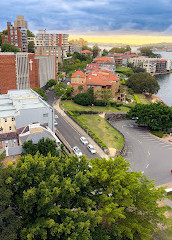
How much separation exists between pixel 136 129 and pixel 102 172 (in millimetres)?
38722

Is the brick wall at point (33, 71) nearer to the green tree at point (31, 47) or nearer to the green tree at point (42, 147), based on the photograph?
the green tree at point (42, 147)

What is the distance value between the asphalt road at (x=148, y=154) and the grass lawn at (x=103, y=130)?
9.42 ft

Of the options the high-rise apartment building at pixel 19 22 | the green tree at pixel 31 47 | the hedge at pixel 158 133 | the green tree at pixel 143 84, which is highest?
the high-rise apartment building at pixel 19 22

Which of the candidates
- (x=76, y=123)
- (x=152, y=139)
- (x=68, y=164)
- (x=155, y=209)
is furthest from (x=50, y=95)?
(x=155, y=209)

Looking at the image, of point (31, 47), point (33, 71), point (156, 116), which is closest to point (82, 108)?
point (33, 71)

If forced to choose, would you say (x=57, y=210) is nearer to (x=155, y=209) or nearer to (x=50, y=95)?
(x=155, y=209)

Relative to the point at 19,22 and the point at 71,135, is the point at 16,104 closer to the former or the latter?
the point at 71,135

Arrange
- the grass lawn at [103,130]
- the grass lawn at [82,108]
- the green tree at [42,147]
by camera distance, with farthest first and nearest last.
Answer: the grass lawn at [82,108], the grass lawn at [103,130], the green tree at [42,147]

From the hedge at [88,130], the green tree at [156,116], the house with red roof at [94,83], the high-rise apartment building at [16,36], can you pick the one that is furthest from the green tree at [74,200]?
the high-rise apartment building at [16,36]

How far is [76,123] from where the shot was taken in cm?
5497

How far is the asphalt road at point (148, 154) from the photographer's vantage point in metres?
38.5

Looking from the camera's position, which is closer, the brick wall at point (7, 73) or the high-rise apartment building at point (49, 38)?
the brick wall at point (7, 73)

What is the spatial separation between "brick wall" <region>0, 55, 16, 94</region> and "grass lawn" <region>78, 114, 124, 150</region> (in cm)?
2659

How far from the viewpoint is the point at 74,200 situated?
21.8 metres
